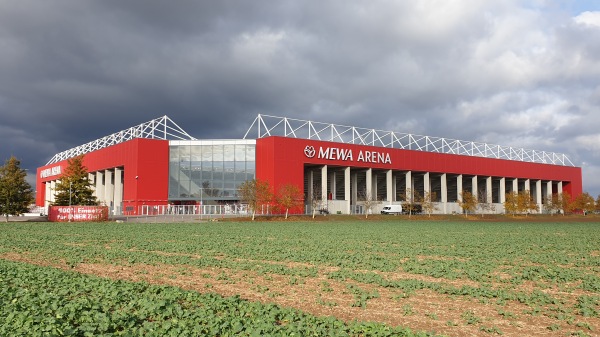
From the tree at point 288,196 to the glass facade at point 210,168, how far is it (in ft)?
30.4

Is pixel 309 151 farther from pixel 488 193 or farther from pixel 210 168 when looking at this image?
pixel 488 193

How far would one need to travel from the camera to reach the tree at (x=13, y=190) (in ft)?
223

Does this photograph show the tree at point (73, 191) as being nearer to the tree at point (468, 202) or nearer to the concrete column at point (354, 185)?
the concrete column at point (354, 185)

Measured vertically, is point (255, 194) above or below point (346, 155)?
below

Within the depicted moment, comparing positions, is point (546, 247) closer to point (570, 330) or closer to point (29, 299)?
point (570, 330)

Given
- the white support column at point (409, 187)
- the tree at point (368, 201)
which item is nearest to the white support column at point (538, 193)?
the white support column at point (409, 187)

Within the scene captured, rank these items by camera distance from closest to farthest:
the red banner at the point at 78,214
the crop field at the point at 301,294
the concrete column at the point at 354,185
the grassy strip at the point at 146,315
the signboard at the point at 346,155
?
the grassy strip at the point at 146,315
the crop field at the point at 301,294
the red banner at the point at 78,214
the signboard at the point at 346,155
the concrete column at the point at 354,185

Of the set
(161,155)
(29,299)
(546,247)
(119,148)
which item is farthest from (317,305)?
(119,148)

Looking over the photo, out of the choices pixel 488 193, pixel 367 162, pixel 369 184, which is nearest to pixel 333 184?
pixel 369 184

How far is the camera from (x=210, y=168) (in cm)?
8281

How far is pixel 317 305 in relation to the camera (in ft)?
36.8

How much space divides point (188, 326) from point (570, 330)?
7.26 meters

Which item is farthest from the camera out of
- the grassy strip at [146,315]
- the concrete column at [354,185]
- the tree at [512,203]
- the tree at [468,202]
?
the tree at [512,203]

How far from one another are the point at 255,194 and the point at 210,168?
51.5 ft
